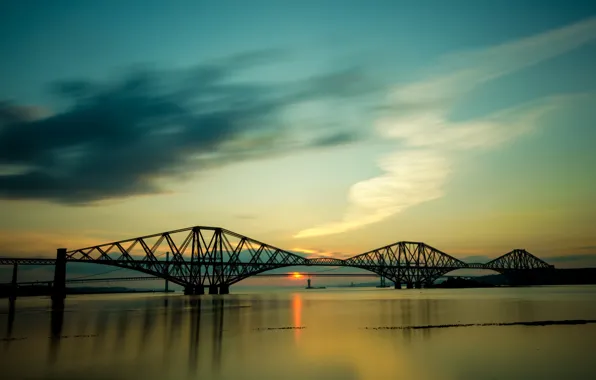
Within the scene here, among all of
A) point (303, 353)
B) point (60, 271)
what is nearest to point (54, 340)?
point (303, 353)

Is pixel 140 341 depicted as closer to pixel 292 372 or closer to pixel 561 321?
pixel 292 372

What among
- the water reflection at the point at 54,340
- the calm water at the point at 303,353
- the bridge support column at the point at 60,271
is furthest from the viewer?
the bridge support column at the point at 60,271

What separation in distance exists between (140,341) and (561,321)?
3463cm

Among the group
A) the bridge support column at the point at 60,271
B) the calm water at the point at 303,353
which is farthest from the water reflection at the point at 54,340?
the bridge support column at the point at 60,271

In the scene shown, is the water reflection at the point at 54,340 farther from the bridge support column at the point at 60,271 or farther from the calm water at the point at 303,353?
the bridge support column at the point at 60,271

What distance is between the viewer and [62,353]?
26688mm

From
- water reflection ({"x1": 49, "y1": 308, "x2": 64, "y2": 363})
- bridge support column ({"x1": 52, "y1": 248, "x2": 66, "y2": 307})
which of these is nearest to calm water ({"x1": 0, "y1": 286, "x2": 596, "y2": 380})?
water reflection ({"x1": 49, "y1": 308, "x2": 64, "y2": 363})

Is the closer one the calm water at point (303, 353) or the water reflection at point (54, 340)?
the calm water at point (303, 353)

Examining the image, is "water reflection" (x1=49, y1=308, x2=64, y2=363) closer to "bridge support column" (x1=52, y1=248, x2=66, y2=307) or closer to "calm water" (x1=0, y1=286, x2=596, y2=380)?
"calm water" (x1=0, y1=286, x2=596, y2=380)

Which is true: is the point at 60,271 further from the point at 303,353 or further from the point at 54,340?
the point at 303,353

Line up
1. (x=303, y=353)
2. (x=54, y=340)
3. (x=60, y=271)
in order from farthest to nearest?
(x=60, y=271) < (x=54, y=340) < (x=303, y=353)

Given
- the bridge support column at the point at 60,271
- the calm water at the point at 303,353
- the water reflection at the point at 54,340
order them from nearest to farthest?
1. the calm water at the point at 303,353
2. the water reflection at the point at 54,340
3. the bridge support column at the point at 60,271

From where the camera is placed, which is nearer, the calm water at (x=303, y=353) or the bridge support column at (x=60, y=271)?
the calm water at (x=303, y=353)

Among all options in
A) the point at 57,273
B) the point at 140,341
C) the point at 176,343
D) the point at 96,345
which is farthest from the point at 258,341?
the point at 57,273
